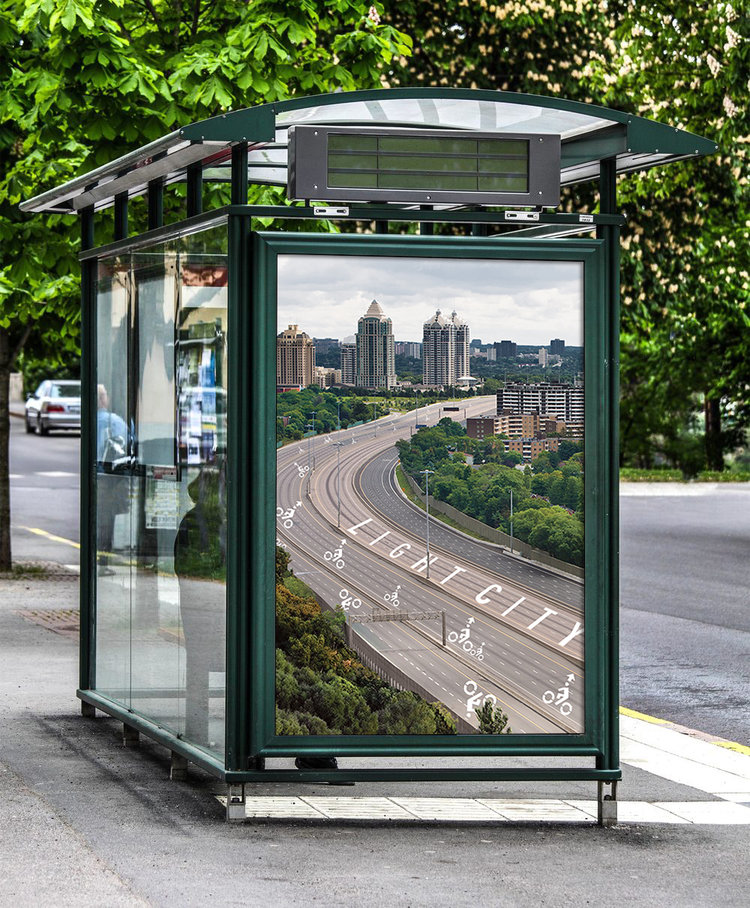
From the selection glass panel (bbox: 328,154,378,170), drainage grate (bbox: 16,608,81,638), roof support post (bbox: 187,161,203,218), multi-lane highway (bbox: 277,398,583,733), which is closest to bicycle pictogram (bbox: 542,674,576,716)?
multi-lane highway (bbox: 277,398,583,733)

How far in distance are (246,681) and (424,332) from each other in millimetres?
1659

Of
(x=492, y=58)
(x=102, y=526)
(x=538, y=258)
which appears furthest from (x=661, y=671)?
(x=492, y=58)

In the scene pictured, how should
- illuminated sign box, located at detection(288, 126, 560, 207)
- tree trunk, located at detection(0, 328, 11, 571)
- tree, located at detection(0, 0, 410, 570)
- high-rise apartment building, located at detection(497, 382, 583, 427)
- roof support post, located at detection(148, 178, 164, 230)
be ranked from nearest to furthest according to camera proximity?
→ illuminated sign box, located at detection(288, 126, 560, 207), high-rise apartment building, located at detection(497, 382, 583, 427), roof support post, located at detection(148, 178, 164, 230), tree, located at detection(0, 0, 410, 570), tree trunk, located at detection(0, 328, 11, 571)

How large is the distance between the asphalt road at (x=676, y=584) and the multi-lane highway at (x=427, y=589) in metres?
2.96

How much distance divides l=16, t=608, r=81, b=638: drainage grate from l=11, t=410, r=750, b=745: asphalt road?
433 centimetres

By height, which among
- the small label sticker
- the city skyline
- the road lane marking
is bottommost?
the road lane marking

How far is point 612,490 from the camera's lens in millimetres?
6484

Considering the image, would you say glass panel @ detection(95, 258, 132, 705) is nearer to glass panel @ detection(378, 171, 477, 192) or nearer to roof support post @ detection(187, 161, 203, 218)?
roof support post @ detection(187, 161, 203, 218)

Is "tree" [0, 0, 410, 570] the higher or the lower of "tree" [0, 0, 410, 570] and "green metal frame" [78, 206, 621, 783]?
the higher

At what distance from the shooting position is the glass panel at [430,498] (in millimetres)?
6348

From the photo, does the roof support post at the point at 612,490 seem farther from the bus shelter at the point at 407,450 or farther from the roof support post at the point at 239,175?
the roof support post at the point at 239,175

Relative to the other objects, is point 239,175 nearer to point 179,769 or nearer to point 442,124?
point 442,124

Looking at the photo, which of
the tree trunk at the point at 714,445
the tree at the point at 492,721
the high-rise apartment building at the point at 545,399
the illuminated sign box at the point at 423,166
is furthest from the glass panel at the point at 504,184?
the tree trunk at the point at 714,445

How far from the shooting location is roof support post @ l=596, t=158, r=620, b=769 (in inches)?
253
